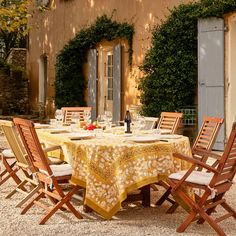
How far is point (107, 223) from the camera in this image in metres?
4.18

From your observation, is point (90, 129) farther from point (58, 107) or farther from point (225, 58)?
point (58, 107)

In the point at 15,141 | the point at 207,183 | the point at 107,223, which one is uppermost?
the point at 15,141

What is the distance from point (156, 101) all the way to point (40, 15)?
7.50 m

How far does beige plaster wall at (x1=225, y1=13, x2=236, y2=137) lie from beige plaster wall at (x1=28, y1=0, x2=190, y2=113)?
115 centimetres

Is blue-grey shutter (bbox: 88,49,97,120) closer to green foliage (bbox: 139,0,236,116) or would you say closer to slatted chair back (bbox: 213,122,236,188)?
green foliage (bbox: 139,0,236,116)

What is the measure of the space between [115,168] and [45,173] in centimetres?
66

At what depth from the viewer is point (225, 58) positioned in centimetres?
887

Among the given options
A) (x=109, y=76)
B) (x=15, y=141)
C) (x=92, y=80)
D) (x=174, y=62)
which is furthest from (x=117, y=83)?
(x=15, y=141)

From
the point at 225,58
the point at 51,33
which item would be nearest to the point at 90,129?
the point at 225,58

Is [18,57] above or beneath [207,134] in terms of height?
above

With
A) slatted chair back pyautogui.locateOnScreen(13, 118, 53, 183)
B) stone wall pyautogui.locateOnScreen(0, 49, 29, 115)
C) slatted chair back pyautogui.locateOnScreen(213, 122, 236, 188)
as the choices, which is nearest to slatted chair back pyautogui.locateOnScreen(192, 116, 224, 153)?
slatted chair back pyautogui.locateOnScreen(213, 122, 236, 188)

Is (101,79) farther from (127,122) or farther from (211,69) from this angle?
(127,122)

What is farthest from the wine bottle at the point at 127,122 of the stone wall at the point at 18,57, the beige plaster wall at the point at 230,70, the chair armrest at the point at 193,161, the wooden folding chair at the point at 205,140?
the stone wall at the point at 18,57

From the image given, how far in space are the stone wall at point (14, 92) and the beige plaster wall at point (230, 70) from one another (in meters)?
9.42
